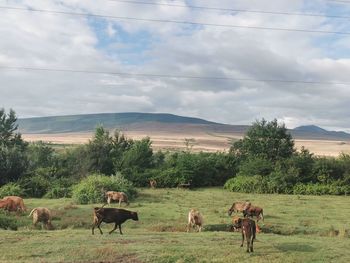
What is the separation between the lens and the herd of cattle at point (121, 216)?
18.7 metres

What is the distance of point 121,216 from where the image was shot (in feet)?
73.2

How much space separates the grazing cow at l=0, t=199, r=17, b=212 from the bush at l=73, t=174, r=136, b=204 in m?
9.04

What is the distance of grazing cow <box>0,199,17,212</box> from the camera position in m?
31.1

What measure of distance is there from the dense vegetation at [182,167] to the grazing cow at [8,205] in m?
11.9

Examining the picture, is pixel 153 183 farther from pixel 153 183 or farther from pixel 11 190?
pixel 11 190

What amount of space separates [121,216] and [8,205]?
12.6m

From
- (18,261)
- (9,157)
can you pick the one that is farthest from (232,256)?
(9,157)

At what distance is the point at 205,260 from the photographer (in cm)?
1667

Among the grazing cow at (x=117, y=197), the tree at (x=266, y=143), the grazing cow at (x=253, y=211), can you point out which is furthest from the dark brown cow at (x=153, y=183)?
the grazing cow at (x=253, y=211)

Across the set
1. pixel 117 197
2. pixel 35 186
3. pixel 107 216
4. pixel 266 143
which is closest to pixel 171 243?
pixel 107 216

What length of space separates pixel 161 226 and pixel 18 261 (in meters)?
11.2

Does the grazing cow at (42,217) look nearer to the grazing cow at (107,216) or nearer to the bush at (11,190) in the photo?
the grazing cow at (107,216)

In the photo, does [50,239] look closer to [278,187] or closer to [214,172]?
[278,187]

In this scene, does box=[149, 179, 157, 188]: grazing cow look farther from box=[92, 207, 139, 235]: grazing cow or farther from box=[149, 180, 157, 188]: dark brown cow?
box=[92, 207, 139, 235]: grazing cow
